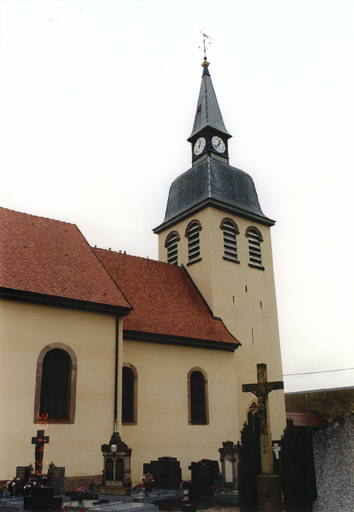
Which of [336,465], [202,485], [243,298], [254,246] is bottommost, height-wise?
[202,485]

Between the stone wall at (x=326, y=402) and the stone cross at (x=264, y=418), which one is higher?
the stone wall at (x=326, y=402)

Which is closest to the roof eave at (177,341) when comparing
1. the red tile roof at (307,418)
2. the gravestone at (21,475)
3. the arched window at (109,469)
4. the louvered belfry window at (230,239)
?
the louvered belfry window at (230,239)

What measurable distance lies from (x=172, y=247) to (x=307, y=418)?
1427 cm

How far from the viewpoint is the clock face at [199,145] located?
27225mm

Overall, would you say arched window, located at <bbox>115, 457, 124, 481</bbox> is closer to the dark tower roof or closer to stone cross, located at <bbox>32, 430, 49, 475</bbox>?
stone cross, located at <bbox>32, 430, 49, 475</bbox>

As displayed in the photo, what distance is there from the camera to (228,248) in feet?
77.7

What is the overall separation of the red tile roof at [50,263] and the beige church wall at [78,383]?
23.2 inches

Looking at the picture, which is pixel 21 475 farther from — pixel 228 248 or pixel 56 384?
pixel 228 248

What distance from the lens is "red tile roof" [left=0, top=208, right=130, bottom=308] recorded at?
14414mm

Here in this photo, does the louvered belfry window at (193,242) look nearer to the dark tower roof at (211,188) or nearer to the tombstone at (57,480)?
the dark tower roof at (211,188)

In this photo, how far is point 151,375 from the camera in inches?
681

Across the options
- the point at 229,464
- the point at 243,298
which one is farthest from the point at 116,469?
the point at 243,298

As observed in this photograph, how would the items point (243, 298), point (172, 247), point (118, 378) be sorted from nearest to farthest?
1. point (118, 378)
2. point (243, 298)
3. point (172, 247)

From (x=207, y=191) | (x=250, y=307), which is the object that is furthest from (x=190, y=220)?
(x=250, y=307)
